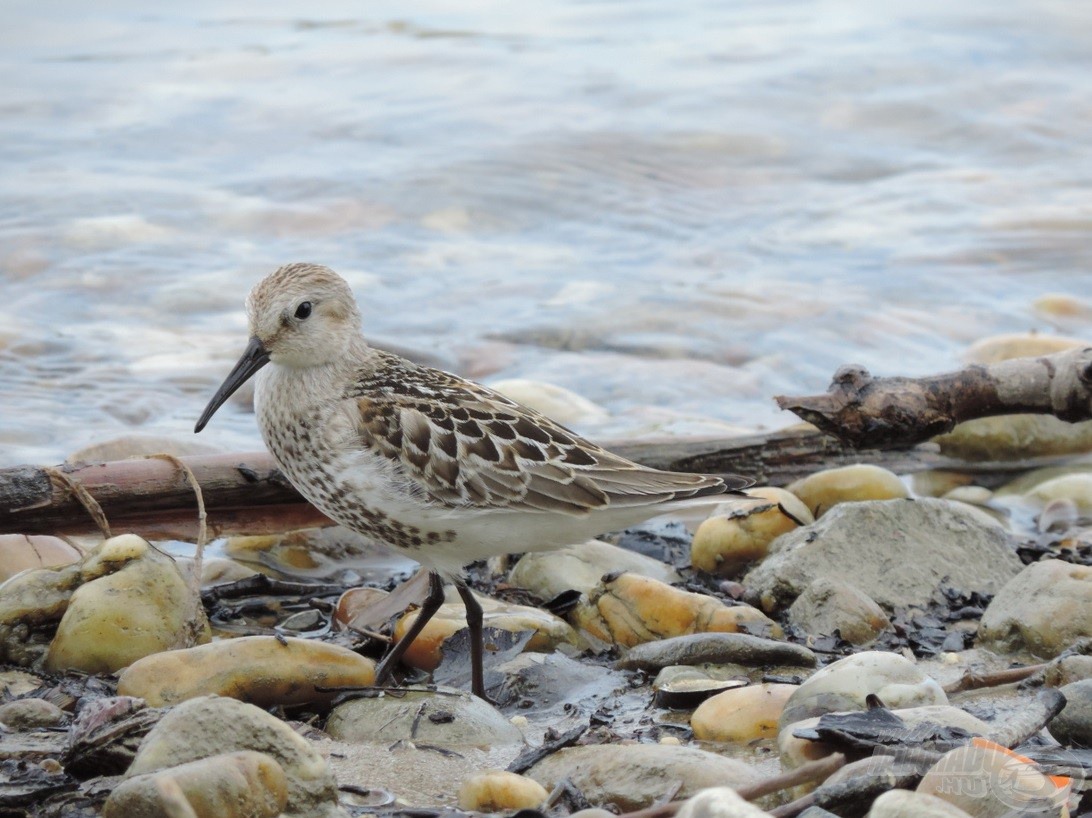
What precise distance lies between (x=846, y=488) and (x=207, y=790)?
3.88 meters

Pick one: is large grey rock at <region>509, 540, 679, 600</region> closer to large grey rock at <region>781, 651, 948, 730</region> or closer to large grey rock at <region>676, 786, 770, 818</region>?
large grey rock at <region>781, 651, 948, 730</region>

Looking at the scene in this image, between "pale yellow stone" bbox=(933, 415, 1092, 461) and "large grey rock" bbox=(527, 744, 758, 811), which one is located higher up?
"large grey rock" bbox=(527, 744, 758, 811)

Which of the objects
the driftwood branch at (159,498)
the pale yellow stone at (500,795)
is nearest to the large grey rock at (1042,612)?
the pale yellow stone at (500,795)

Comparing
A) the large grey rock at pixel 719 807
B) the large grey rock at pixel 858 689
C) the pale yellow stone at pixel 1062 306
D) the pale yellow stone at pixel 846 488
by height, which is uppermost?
the large grey rock at pixel 719 807

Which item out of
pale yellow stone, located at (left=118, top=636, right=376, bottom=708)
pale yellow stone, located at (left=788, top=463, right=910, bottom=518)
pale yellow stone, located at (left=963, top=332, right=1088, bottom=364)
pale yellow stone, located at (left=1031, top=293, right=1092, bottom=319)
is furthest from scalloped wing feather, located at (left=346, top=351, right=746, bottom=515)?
pale yellow stone, located at (left=1031, top=293, right=1092, bottom=319)

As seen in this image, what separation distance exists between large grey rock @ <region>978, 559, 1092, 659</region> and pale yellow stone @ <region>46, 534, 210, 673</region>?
2.85 metres

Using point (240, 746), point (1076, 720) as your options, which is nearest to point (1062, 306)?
point (1076, 720)

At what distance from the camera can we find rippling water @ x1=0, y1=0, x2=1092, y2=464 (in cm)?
930

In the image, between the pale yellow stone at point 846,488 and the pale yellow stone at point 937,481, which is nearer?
the pale yellow stone at point 846,488

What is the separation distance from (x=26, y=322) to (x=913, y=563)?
6466 mm

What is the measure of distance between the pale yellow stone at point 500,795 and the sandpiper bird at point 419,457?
1.10 m

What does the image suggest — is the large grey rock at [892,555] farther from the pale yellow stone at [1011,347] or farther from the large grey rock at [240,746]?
the pale yellow stone at [1011,347]

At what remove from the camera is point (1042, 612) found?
483cm

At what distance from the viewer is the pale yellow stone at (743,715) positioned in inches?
166
